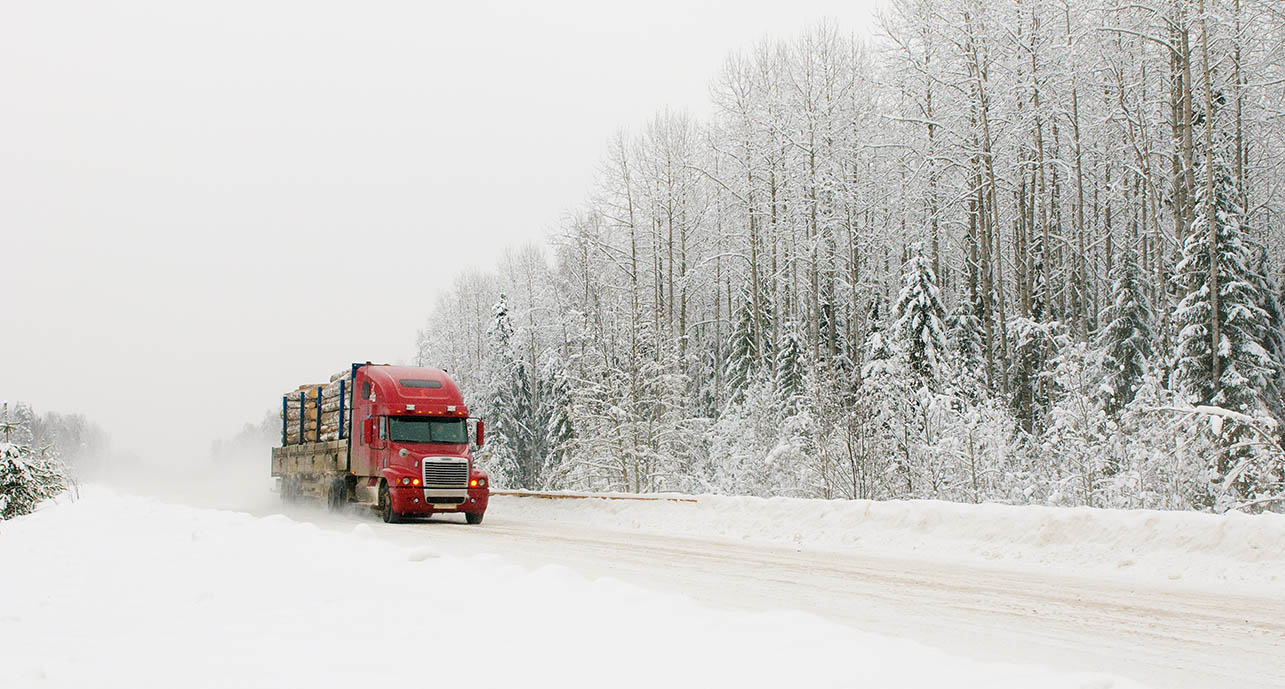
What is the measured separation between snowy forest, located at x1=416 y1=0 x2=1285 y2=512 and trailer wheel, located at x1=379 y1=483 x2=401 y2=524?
31.9 ft

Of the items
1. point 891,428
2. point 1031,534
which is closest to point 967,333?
point 891,428

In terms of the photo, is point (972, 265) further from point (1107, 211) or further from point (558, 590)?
point (558, 590)

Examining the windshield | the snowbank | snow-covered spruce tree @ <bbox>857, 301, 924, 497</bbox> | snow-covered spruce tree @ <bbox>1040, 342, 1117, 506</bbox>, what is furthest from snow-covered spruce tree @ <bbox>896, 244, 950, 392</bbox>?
the windshield

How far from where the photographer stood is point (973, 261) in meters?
35.6

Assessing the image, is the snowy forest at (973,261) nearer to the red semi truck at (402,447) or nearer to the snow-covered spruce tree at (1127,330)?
the snow-covered spruce tree at (1127,330)

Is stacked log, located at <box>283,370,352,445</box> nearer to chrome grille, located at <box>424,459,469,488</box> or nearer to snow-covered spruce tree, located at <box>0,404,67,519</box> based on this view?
chrome grille, located at <box>424,459,469,488</box>

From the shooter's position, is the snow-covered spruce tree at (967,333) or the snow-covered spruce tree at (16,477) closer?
the snow-covered spruce tree at (16,477)

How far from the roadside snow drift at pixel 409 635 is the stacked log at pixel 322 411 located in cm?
1440

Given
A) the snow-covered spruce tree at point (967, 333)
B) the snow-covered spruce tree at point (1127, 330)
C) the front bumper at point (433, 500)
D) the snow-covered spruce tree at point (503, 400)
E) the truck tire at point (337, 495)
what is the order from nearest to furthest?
the front bumper at point (433, 500), the truck tire at point (337, 495), the snow-covered spruce tree at point (1127, 330), the snow-covered spruce tree at point (967, 333), the snow-covered spruce tree at point (503, 400)

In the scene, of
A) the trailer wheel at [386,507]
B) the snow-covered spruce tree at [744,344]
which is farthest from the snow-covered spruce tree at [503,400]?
the trailer wheel at [386,507]

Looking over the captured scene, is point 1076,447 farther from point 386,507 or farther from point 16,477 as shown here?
point 16,477

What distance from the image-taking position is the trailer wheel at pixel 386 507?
2095cm

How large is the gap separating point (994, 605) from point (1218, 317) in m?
18.9

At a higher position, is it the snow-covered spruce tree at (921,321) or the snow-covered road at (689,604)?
the snow-covered spruce tree at (921,321)
